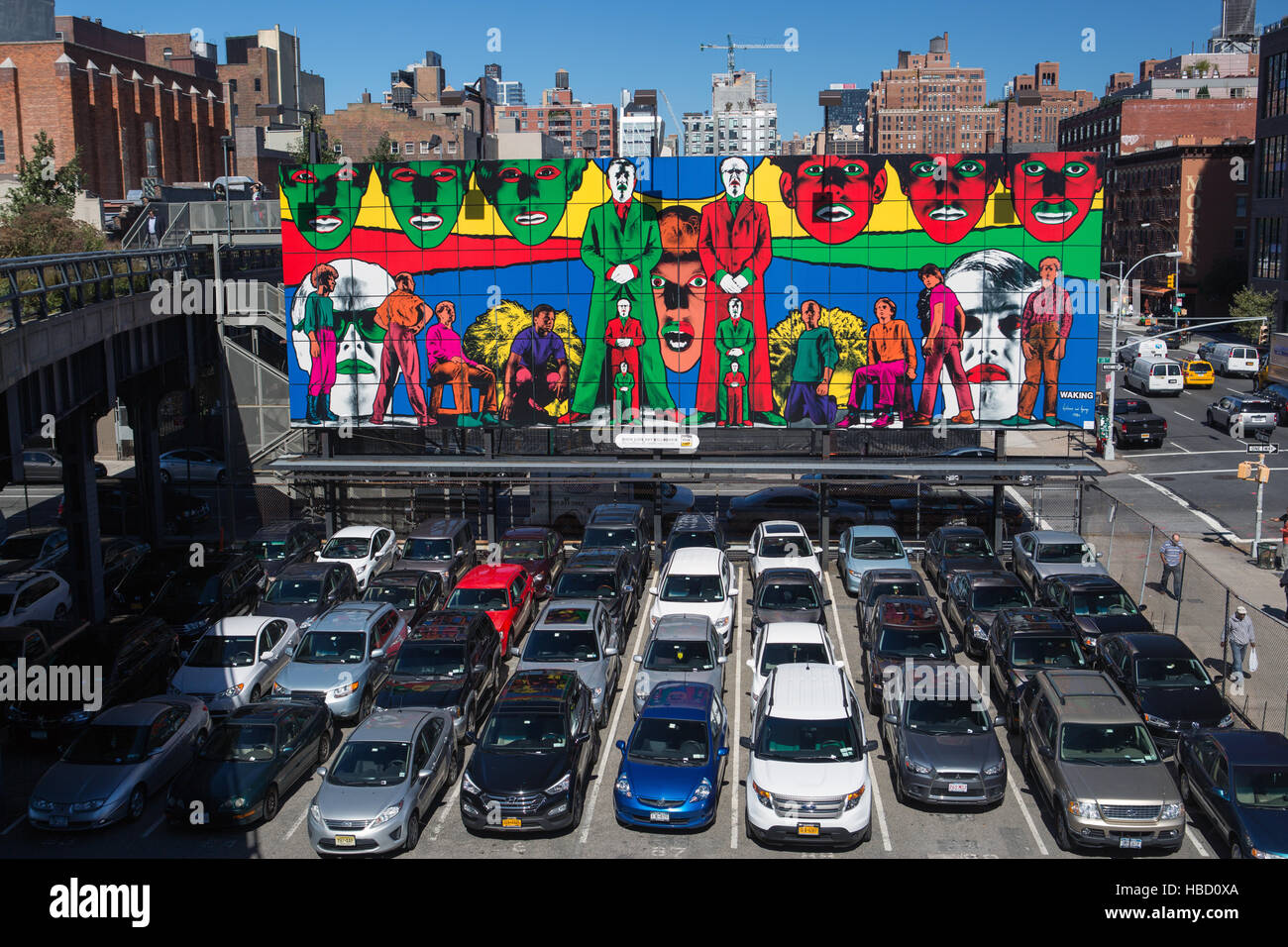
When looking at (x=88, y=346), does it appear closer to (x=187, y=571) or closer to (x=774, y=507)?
(x=187, y=571)

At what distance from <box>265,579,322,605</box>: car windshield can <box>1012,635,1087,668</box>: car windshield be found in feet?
48.3

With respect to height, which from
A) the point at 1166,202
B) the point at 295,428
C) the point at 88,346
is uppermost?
the point at 1166,202

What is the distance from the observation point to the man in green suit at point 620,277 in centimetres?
3077

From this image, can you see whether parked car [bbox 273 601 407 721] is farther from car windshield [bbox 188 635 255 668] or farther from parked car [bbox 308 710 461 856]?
parked car [bbox 308 710 461 856]

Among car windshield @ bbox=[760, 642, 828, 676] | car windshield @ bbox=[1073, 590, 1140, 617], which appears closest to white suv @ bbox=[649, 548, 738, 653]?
car windshield @ bbox=[760, 642, 828, 676]

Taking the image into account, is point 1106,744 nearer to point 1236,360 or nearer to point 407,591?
point 407,591

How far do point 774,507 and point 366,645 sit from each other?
16.4 m

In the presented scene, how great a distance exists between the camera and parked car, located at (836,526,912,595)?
93.3ft

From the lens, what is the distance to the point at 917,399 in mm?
30812

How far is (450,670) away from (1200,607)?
17858 mm

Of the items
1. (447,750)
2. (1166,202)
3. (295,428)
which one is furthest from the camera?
(1166,202)

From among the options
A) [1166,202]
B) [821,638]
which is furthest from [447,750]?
[1166,202]

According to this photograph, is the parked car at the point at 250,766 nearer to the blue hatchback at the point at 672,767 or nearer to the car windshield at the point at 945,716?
the blue hatchback at the point at 672,767

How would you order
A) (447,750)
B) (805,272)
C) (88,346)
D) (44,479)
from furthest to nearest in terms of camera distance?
(44,479) < (805,272) < (88,346) < (447,750)
